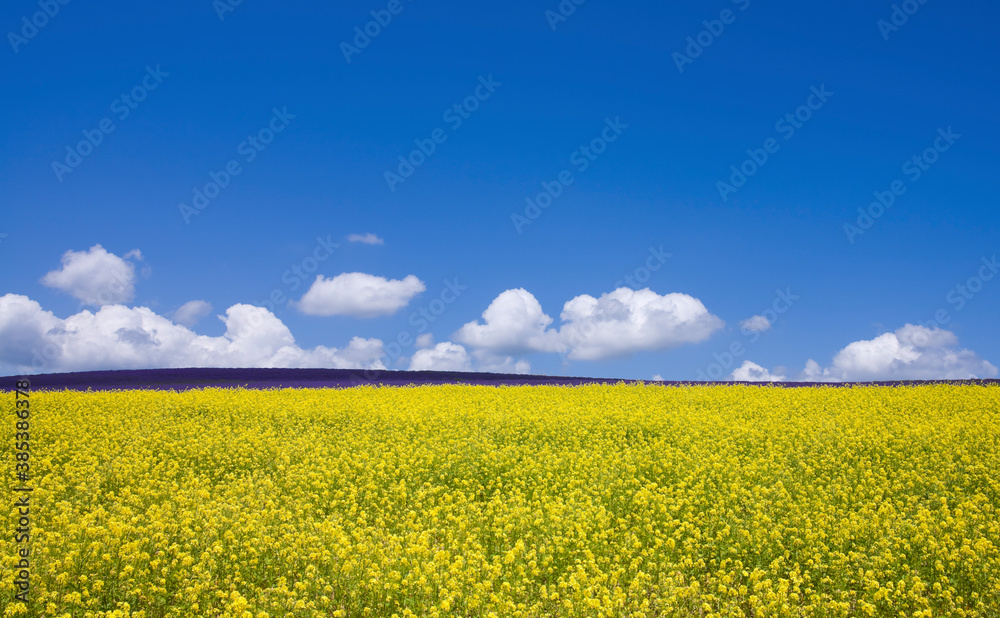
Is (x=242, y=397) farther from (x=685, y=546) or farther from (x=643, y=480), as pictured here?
(x=685, y=546)

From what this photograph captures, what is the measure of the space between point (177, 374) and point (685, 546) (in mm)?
37565

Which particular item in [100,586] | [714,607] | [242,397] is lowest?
[714,607]

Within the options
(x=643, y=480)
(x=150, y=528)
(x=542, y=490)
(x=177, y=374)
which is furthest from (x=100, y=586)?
(x=177, y=374)

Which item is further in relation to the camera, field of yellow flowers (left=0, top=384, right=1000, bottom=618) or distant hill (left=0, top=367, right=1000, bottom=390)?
distant hill (left=0, top=367, right=1000, bottom=390)

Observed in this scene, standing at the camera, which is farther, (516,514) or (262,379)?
(262,379)

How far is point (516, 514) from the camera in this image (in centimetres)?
969

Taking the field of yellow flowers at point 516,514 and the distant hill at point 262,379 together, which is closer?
the field of yellow flowers at point 516,514

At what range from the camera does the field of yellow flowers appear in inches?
295

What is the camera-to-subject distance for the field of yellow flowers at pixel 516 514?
24.6 ft

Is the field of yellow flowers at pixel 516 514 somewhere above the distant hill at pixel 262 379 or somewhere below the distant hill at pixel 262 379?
below

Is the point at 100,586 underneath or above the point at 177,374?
underneath

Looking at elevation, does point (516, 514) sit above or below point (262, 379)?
below

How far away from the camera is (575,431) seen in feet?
53.7

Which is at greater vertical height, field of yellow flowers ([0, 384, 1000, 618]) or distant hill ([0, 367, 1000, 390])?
distant hill ([0, 367, 1000, 390])
